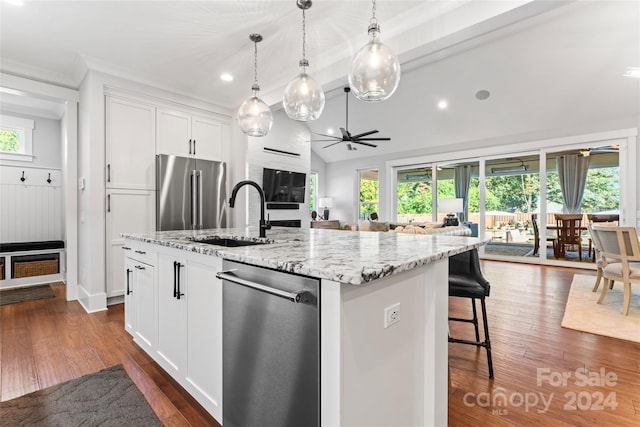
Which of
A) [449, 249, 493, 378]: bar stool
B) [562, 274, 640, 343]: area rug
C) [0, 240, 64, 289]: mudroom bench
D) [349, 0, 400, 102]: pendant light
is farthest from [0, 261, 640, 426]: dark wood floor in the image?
[349, 0, 400, 102]: pendant light

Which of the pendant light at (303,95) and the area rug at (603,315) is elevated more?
the pendant light at (303,95)

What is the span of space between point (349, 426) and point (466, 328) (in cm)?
223

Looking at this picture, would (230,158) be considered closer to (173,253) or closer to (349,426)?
(173,253)

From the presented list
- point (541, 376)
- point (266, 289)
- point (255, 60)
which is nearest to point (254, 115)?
point (255, 60)

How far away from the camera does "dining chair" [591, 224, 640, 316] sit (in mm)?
2979

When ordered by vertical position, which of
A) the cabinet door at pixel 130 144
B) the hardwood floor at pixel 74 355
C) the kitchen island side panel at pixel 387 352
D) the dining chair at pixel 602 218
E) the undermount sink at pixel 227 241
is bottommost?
the hardwood floor at pixel 74 355

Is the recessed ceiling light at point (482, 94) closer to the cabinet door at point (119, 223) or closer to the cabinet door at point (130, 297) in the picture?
the cabinet door at point (119, 223)

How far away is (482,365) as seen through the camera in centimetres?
208

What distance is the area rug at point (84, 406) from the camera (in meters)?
1.54

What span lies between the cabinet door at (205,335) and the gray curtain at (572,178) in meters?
6.92

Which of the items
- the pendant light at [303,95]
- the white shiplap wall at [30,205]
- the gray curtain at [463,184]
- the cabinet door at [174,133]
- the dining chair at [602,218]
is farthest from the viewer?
the gray curtain at [463,184]

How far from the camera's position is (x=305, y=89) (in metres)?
2.30

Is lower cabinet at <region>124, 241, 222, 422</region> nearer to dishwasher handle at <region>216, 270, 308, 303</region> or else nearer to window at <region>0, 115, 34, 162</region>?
dishwasher handle at <region>216, 270, 308, 303</region>

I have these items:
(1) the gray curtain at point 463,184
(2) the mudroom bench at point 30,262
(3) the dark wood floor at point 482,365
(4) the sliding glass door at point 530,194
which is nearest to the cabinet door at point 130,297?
(3) the dark wood floor at point 482,365
